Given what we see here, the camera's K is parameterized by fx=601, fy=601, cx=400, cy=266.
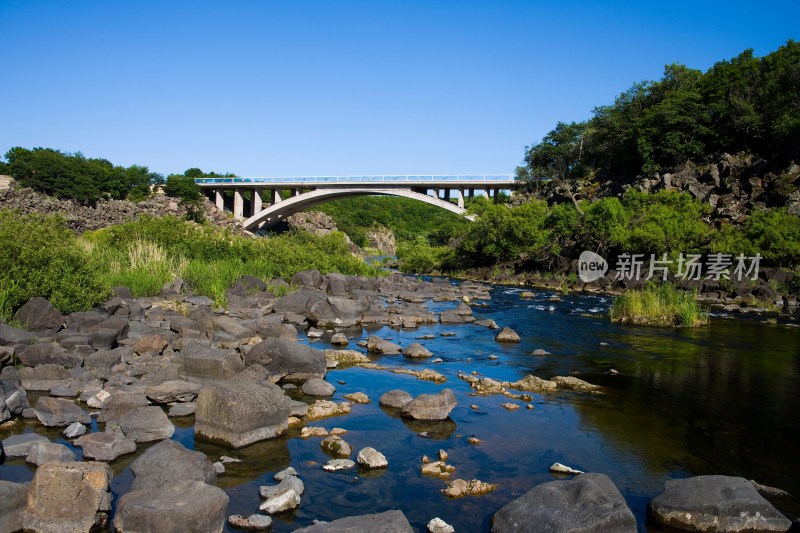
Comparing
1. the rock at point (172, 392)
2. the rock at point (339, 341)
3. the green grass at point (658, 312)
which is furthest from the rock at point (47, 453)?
the green grass at point (658, 312)

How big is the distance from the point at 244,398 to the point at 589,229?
34.9 metres

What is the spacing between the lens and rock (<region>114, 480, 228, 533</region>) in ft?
16.3

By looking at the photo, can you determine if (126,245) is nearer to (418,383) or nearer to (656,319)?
(418,383)

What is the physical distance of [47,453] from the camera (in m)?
6.44

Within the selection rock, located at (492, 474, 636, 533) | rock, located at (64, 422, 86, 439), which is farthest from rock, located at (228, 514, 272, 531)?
rock, located at (64, 422, 86, 439)

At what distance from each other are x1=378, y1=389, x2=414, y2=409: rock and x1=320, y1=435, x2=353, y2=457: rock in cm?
188

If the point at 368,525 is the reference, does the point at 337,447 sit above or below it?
below

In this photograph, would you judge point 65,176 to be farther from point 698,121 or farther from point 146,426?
point 146,426

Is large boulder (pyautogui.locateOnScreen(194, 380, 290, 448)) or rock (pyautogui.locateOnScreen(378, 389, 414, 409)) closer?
large boulder (pyautogui.locateOnScreen(194, 380, 290, 448))

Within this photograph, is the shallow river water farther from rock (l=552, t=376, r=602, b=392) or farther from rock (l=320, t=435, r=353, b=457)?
rock (l=552, t=376, r=602, b=392)

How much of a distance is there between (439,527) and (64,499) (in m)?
3.33

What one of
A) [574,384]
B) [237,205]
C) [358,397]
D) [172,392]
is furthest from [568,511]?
[237,205]

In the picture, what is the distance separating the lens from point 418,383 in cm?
1130

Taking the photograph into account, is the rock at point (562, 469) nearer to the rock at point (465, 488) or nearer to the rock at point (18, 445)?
the rock at point (465, 488)
